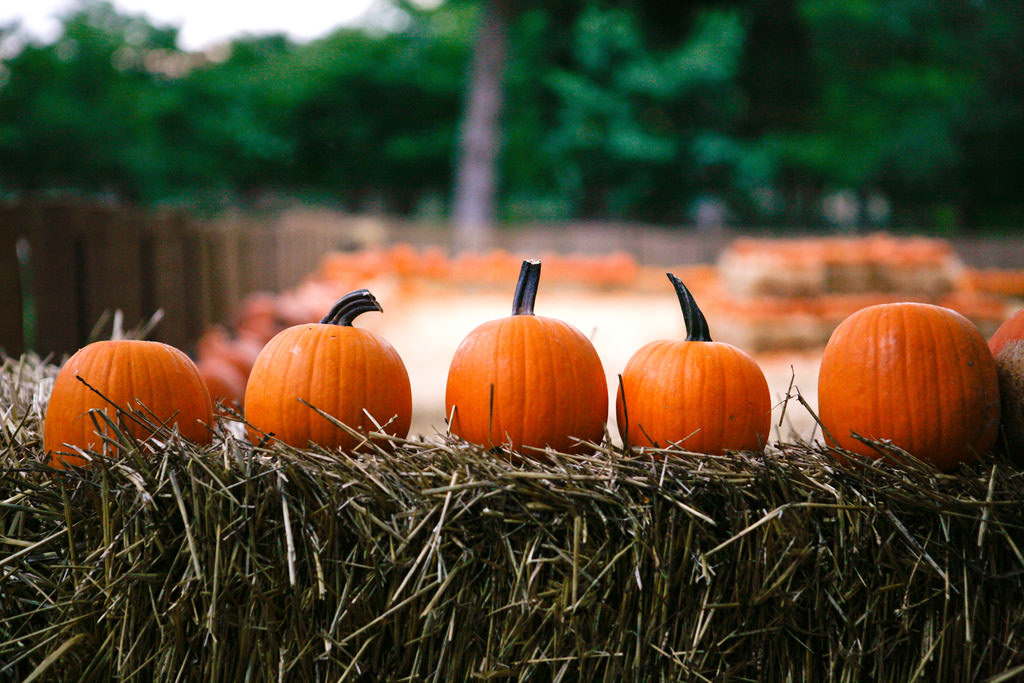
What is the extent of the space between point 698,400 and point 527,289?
1.64ft

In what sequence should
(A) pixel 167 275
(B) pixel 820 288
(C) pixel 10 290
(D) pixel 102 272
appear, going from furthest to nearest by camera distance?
(B) pixel 820 288 → (A) pixel 167 275 → (D) pixel 102 272 → (C) pixel 10 290

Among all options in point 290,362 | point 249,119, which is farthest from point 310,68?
point 290,362

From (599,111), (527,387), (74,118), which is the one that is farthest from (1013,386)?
(74,118)

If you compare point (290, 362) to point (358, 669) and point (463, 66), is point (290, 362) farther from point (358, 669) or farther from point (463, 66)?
point (463, 66)

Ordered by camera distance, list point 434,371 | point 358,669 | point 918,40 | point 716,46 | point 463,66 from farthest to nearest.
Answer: point 463,66 < point 918,40 < point 716,46 < point 434,371 < point 358,669

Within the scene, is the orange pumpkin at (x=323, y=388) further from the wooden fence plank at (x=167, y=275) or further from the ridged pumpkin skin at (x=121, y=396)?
the wooden fence plank at (x=167, y=275)

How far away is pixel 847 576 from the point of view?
4.84 ft

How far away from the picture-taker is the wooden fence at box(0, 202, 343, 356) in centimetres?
364

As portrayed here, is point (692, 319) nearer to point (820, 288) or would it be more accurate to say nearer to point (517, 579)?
point (517, 579)

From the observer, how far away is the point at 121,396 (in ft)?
5.78

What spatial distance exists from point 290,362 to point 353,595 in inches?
23.7

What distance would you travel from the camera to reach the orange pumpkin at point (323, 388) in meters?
1.80

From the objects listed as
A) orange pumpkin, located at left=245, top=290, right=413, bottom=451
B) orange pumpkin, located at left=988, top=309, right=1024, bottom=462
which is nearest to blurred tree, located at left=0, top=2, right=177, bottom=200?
orange pumpkin, located at left=245, top=290, right=413, bottom=451

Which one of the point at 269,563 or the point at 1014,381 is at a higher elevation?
the point at 1014,381
